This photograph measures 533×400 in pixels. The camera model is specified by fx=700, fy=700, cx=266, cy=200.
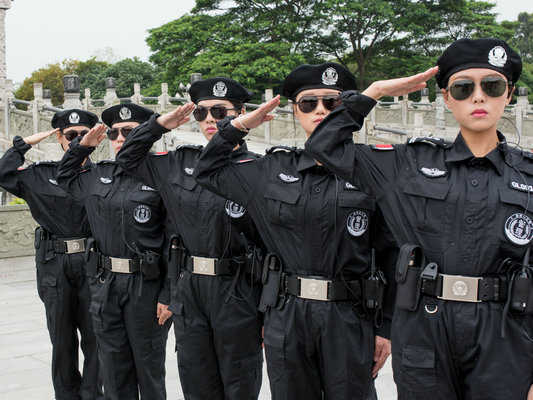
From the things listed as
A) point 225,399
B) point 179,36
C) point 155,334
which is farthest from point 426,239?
point 179,36

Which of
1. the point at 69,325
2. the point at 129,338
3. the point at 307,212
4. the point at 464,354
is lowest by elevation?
the point at 69,325

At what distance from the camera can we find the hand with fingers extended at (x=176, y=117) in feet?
14.4

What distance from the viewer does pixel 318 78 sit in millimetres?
3951

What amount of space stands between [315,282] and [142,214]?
199 centimetres

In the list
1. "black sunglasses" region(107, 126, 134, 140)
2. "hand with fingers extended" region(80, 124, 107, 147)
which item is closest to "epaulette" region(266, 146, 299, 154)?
"black sunglasses" region(107, 126, 134, 140)

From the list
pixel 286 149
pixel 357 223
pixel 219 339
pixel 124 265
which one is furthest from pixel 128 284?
pixel 357 223

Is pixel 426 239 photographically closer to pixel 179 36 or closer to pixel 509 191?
pixel 509 191

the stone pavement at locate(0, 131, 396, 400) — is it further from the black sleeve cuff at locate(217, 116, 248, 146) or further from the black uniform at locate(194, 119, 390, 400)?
the black sleeve cuff at locate(217, 116, 248, 146)

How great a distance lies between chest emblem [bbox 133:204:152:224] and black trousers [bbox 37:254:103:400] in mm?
1063

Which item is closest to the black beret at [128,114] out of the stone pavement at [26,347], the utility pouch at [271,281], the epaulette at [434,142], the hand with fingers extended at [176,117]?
the hand with fingers extended at [176,117]

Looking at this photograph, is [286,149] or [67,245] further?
[67,245]

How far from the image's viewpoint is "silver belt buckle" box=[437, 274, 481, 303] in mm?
3072

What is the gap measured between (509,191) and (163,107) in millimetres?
24556

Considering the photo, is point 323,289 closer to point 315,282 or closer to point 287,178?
point 315,282
